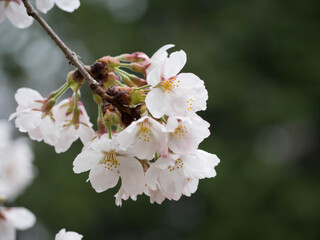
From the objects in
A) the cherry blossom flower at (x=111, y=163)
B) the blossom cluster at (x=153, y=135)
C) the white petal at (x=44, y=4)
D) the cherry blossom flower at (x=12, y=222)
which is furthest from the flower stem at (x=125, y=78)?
the cherry blossom flower at (x=12, y=222)

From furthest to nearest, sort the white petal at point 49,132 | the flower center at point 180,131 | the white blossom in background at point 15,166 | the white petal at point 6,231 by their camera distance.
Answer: the white blossom in background at point 15,166
the white petal at point 6,231
the white petal at point 49,132
the flower center at point 180,131

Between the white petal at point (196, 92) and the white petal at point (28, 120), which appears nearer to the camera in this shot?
the white petal at point (196, 92)

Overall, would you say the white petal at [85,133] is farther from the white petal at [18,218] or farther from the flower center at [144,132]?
the white petal at [18,218]

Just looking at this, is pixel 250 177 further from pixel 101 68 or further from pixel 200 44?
pixel 101 68

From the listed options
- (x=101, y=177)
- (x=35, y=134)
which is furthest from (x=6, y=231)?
(x=101, y=177)

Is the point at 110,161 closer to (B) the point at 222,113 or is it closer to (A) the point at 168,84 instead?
(A) the point at 168,84

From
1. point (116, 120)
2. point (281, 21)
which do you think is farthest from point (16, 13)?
point (281, 21)

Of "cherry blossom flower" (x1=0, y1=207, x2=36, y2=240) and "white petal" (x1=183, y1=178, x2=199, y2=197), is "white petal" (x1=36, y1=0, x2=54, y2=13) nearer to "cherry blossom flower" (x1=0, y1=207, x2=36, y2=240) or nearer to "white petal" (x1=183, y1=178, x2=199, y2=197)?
"white petal" (x1=183, y1=178, x2=199, y2=197)
